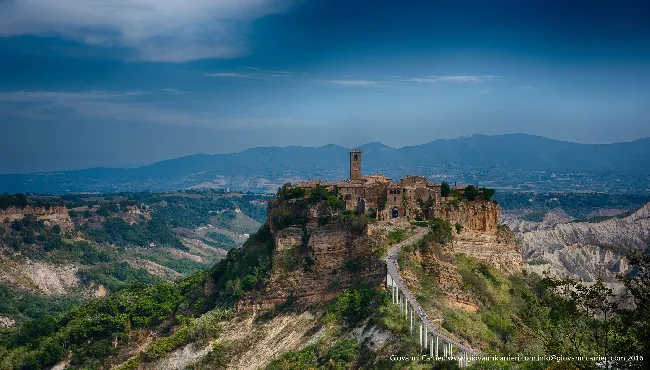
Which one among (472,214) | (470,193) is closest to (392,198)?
(472,214)

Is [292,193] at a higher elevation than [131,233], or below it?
higher

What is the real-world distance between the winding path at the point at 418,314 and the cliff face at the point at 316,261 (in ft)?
6.91

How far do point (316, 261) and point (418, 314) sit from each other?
13224mm

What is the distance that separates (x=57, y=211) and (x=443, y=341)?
10695 centimetres

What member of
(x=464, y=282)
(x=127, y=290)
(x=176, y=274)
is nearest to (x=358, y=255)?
(x=464, y=282)

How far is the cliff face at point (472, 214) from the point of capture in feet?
161

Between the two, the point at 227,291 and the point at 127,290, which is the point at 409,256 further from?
the point at 127,290

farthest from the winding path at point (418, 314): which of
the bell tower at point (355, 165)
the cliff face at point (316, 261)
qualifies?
the bell tower at point (355, 165)

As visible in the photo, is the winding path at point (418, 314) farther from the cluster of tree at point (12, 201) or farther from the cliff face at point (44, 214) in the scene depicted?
the cluster of tree at point (12, 201)

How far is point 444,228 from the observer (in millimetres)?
46875

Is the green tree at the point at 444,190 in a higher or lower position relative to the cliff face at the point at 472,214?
higher

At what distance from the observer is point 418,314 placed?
112 ft

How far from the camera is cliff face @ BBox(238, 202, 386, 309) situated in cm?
4394

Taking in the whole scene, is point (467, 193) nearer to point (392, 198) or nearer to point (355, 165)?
point (392, 198)
